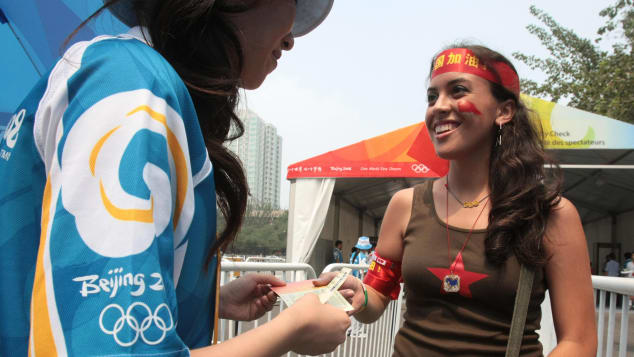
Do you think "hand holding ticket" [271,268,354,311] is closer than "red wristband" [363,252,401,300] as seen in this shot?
Yes

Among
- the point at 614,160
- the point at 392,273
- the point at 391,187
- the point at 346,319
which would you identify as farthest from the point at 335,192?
the point at 346,319

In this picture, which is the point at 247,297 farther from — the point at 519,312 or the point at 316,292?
the point at 519,312

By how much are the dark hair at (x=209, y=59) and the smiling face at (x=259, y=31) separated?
4 cm

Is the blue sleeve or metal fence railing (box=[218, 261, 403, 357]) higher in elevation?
the blue sleeve

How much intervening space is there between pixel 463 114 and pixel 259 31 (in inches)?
46.6

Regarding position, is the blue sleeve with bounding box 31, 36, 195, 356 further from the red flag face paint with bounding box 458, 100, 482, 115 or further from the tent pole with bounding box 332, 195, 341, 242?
the tent pole with bounding box 332, 195, 341, 242

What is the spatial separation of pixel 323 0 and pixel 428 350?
4.19ft

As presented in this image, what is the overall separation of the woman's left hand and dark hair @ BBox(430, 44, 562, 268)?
0.86m

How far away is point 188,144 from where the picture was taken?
0.75 metres

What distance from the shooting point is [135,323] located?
58cm

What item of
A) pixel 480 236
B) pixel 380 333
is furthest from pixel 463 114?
pixel 380 333

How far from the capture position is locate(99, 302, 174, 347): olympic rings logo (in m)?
0.57

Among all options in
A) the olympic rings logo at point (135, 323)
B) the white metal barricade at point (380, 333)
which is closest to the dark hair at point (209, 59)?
→ the olympic rings logo at point (135, 323)

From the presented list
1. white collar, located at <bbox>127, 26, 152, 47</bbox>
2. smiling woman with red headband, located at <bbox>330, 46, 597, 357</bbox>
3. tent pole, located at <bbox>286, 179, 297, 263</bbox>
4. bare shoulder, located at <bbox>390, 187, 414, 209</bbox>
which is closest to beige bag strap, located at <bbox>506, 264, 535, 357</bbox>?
smiling woman with red headband, located at <bbox>330, 46, 597, 357</bbox>
